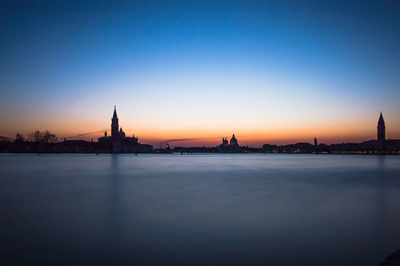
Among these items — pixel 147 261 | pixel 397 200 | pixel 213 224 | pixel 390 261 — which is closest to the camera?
pixel 390 261

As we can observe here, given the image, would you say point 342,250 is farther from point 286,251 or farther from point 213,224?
point 213,224

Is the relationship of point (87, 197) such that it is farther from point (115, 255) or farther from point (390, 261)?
point (390, 261)

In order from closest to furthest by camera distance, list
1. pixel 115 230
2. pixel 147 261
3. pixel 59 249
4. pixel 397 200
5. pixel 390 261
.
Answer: pixel 390 261
pixel 147 261
pixel 59 249
pixel 115 230
pixel 397 200

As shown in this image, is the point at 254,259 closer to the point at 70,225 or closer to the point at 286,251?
the point at 286,251

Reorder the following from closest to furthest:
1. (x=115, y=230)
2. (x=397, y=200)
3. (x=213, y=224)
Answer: (x=115, y=230)
(x=213, y=224)
(x=397, y=200)

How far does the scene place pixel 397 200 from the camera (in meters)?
16.6

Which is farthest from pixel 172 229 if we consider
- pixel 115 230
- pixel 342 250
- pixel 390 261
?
pixel 390 261

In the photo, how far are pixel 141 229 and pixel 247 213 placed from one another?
194 inches

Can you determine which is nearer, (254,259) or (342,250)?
(254,259)

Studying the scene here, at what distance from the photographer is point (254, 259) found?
732 centimetres

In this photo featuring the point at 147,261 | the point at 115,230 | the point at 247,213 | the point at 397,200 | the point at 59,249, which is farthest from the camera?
the point at 397,200

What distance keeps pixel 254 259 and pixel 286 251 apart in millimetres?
1110

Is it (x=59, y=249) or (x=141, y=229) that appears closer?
(x=59, y=249)

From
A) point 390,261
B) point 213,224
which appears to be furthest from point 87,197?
point 390,261
